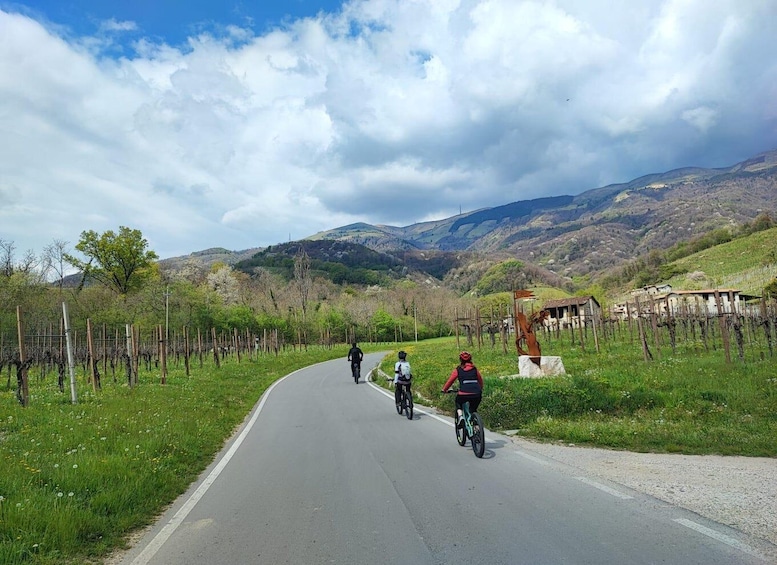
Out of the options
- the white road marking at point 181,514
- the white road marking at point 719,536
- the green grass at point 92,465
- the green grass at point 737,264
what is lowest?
the white road marking at point 719,536

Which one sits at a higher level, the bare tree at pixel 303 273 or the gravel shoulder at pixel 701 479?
the bare tree at pixel 303 273

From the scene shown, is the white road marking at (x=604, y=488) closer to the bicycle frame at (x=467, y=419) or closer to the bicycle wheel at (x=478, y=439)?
the bicycle wheel at (x=478, y=439)

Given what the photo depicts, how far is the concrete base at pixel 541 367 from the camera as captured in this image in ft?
62.1

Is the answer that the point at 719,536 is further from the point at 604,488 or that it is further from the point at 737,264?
the point at 737,264

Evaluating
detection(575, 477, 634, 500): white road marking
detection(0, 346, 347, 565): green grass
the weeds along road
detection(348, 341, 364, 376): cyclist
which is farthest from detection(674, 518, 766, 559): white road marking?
detection(348, 341, 364, 376): cyclist

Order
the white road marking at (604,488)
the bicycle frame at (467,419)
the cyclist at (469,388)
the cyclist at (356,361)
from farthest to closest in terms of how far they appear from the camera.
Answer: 1. the cyclist at (356,361)
2. the cyclist at (469,388)
3. the bicycle frame at (467,419)
4. the white road marking at (604,488)

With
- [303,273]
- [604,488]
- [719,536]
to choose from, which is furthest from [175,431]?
[303,273]

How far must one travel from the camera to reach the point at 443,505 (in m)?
6.33

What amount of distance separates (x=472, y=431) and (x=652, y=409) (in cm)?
574

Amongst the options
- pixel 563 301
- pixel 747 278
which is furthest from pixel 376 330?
pixel 747 278

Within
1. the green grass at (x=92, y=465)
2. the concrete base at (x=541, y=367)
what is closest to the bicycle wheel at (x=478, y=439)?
the green grass at (x=92, y=465)

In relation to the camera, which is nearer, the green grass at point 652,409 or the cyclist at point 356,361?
the green grass at point 652,409

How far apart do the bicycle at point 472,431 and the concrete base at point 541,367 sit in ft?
29.6

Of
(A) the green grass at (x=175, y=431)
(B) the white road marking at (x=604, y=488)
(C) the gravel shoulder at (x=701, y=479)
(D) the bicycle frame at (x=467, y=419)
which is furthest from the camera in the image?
(D) the bicycle frame at (x=467, y=419)
